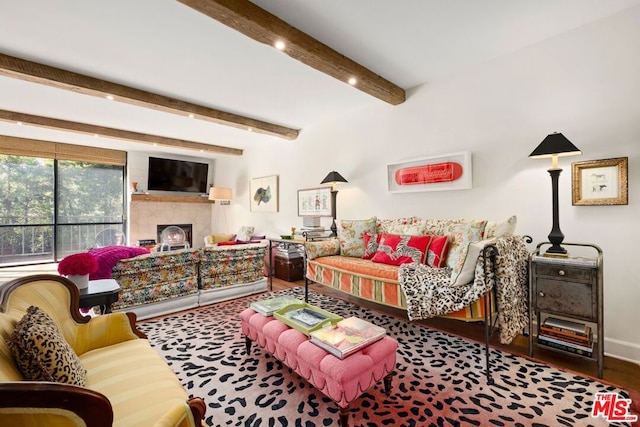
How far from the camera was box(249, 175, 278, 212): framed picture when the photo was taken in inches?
223

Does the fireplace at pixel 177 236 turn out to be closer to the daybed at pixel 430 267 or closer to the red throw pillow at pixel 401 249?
the daybed at pixel 430 267

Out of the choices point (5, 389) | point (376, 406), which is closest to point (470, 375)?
point (376, 406)

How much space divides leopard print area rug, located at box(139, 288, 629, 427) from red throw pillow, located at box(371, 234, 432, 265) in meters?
0.75

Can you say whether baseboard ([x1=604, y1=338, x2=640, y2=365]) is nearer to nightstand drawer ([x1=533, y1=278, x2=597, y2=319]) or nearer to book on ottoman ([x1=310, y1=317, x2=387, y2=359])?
nightstand drawer ([x1=533, y1=278, x2=597, y2=319])

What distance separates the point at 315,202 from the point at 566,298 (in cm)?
337

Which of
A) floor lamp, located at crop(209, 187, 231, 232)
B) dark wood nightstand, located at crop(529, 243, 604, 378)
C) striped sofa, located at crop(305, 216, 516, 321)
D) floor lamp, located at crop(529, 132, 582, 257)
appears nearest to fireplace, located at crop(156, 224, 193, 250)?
floor lamp, located at crop(209, 187, 231, 232)

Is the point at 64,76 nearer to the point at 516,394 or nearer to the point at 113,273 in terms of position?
the point at 113,273

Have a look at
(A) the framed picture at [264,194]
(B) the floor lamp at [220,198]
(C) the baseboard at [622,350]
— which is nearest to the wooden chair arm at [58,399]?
(C) the baseboard at [622,350]

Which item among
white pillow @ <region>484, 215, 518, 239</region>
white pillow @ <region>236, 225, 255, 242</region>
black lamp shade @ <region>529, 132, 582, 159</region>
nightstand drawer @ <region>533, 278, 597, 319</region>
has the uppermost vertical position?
black lamp shade @ <region>529, 132, 582, 159</region>

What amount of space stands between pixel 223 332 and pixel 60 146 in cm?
580

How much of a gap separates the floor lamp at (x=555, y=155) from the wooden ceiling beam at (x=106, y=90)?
3.80 m

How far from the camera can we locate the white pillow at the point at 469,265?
2.09 m

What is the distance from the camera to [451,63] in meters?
2.95

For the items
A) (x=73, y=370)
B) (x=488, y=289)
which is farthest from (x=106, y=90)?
(x=488, y=289)
